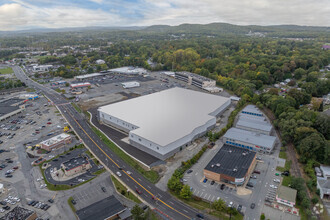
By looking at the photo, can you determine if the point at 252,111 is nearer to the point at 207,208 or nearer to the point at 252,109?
the point at 252,109

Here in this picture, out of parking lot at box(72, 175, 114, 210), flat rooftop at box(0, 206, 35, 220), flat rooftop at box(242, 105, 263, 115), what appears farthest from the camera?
flat rooftop at box(242, 105, 263, 115)

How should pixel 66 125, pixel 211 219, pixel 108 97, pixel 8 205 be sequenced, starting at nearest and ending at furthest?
pixel 211 219
pixel 8 205
pixel 66 125
pixel 108 97

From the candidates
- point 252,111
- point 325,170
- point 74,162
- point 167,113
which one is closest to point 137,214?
point 74,162

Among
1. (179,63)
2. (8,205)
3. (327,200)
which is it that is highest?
(179,63)

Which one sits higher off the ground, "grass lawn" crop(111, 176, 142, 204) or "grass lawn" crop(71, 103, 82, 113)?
"grass lawn" crop(71, 103, 82, 113)

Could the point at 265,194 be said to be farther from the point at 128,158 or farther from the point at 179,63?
the point at 179,63

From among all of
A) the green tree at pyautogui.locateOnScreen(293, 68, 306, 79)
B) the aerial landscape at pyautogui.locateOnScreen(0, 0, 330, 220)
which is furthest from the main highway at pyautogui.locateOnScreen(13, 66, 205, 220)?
the green tree at pyautogui.locateOnScreen(293, 68, 306, 79)

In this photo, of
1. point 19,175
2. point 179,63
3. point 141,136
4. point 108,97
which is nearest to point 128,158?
point 141,136

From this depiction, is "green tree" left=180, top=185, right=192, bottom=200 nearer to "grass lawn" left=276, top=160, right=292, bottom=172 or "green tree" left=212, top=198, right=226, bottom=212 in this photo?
"green tree" left=212, top=198, right=226, bottom=212
